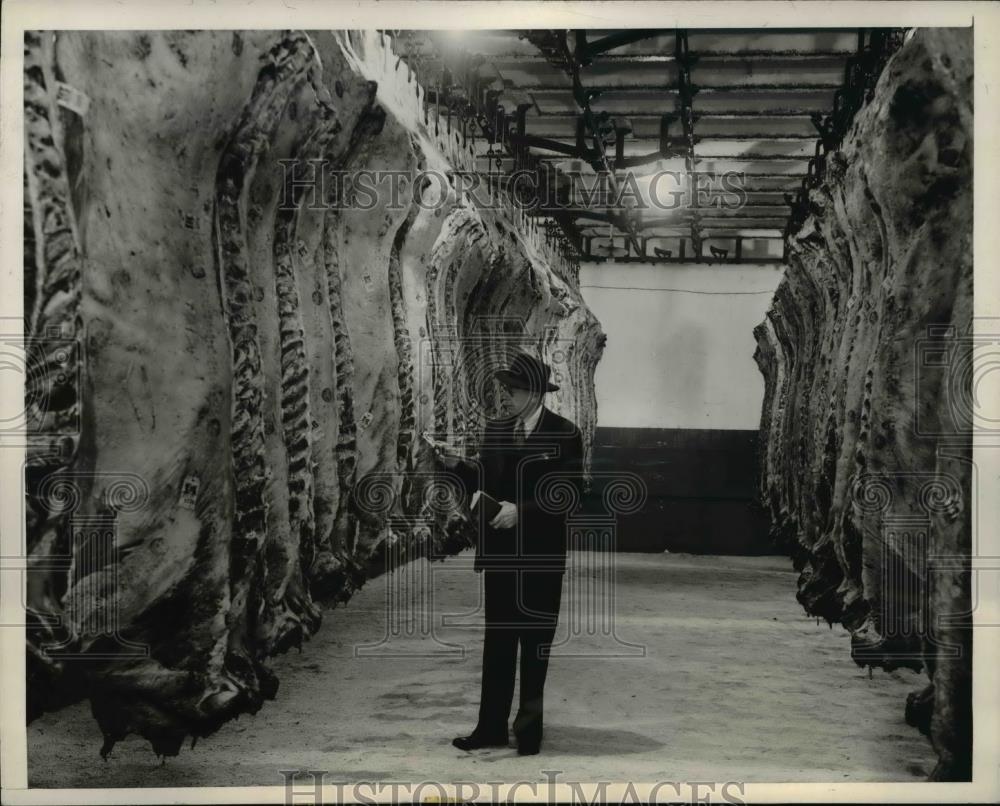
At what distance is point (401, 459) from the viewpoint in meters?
4.64

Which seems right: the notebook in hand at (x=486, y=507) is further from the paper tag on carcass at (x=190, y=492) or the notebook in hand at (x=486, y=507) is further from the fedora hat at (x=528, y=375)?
the paper tag on carcass at (x=190, y=492)

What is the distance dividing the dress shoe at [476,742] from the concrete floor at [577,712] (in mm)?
29

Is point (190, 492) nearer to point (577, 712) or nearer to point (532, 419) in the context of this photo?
point (532, 419)

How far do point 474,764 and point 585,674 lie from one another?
499mm

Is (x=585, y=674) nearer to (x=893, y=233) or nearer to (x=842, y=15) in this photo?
(x=893, y=233)

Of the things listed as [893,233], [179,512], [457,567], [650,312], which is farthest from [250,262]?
[893,233]

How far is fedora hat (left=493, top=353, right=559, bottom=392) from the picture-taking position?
146 inches

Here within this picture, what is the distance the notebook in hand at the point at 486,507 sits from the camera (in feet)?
11.9

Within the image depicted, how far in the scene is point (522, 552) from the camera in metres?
3.66

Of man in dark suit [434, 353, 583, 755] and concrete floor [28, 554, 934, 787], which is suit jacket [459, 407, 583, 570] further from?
concrete floor [28, 554, 934, 787]

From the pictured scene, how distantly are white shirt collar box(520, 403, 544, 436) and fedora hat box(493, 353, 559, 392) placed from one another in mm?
68

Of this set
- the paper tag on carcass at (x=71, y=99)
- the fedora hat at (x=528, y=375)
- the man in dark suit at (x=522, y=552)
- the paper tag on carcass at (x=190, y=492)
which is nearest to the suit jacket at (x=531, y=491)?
the man in dark suit at (x=522, y=552)

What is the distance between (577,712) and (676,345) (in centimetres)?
143

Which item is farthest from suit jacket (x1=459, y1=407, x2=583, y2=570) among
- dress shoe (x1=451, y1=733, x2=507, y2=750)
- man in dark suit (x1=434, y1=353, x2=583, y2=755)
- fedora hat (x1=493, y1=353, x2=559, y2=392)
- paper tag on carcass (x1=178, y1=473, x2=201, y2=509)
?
paper tag on carcass (x1=178, y1=473, x2=201, y2=509)
